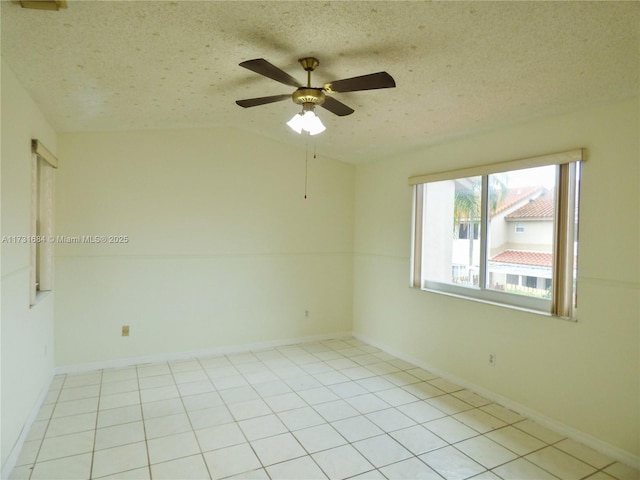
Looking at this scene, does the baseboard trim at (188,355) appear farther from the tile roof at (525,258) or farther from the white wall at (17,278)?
the tile roof at (525,258)

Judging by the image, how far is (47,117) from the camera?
3.28 metres

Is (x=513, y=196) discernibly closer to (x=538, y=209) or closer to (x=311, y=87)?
(x=538, y=209)

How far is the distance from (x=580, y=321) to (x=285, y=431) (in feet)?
7.33

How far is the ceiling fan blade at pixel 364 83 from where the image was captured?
1.97 m

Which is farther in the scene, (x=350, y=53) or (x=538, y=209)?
(x=538, y=209)

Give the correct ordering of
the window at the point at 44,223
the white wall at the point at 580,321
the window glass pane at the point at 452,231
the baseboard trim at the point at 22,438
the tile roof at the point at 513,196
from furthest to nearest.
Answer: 1. the window glass pane at the point at 452,231
2. the window at the point at 44,223
3. the tile roof at the point at 513,196
4. the white wall at the point at 580,321
5. the baseboard trim at the point at 22,438

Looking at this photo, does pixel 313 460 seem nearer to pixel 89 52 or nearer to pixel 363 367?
pixel 363 367

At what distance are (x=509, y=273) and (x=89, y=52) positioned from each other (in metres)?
3.45

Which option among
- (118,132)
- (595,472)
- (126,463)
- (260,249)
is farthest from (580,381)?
(118,132)

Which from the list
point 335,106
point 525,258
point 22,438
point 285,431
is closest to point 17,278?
point 22,438

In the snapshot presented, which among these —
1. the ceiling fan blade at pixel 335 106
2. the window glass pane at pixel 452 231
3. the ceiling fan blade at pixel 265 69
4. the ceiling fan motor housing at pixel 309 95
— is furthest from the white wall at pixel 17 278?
the window glass pane at pixel 452 231

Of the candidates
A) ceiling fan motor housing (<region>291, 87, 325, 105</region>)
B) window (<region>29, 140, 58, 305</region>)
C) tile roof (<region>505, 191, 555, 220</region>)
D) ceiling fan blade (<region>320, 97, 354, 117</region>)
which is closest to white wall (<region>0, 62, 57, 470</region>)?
window (<region>29, 140, 58, 305</region>)

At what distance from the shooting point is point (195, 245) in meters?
4.35

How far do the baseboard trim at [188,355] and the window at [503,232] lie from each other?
167cm
